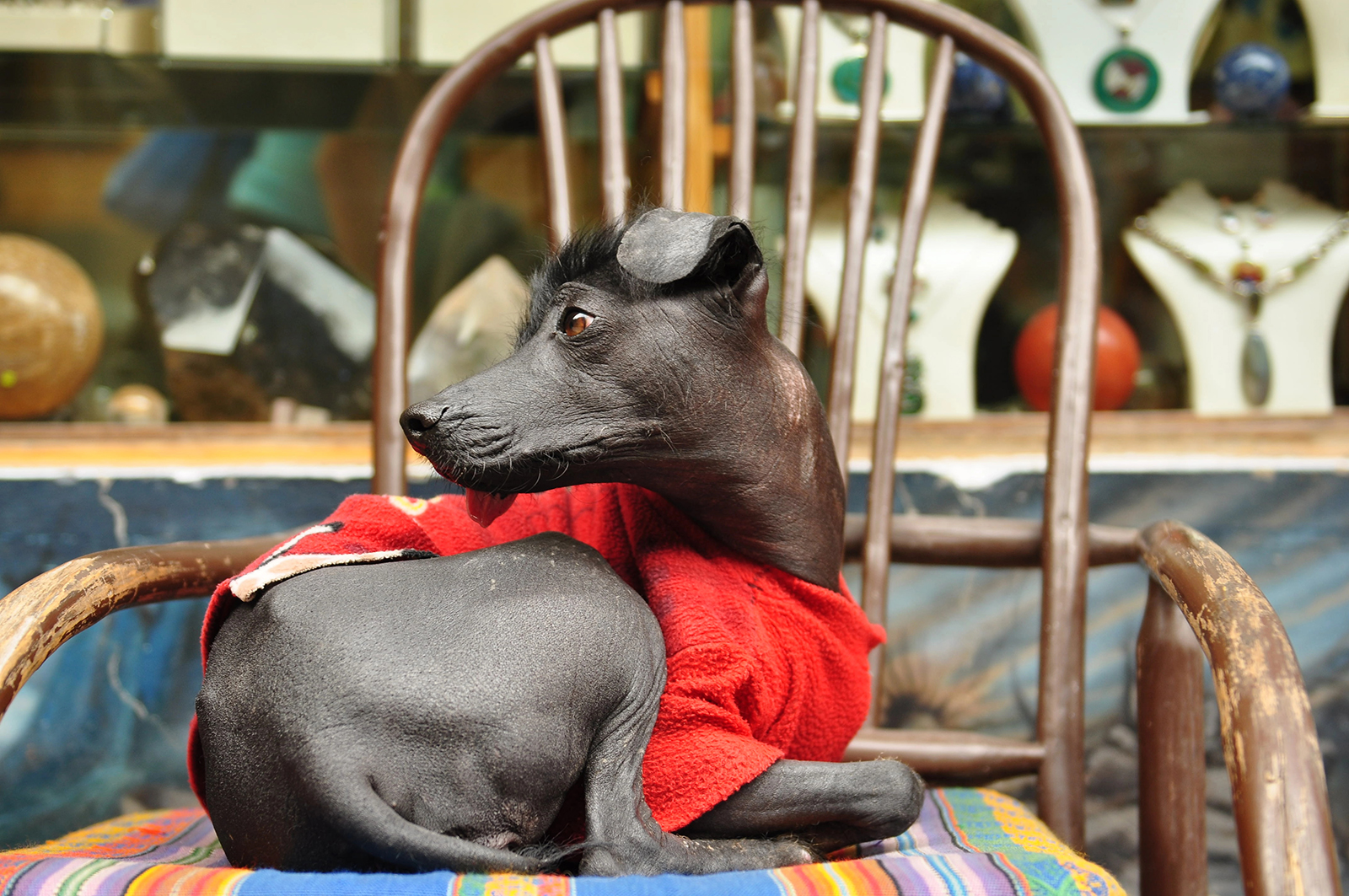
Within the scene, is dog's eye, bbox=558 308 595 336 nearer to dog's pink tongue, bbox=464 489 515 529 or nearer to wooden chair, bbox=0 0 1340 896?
dog's pink tongue, bbox=464 489 515 529

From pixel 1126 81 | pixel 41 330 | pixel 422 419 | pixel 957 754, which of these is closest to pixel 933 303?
pixel 1126 81

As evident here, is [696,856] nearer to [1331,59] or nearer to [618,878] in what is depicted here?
[618,878]

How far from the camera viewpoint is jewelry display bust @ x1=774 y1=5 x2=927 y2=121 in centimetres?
119

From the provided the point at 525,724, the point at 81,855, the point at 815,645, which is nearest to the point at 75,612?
the point at 81,855

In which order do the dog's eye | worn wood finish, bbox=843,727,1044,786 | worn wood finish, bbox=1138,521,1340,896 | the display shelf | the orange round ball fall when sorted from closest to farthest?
worn wood finish, bbox=1138,521,1340,896, the dog's eye, worn wood finish, bbox=843,727,1044,786, the display shelf, the orange round ball

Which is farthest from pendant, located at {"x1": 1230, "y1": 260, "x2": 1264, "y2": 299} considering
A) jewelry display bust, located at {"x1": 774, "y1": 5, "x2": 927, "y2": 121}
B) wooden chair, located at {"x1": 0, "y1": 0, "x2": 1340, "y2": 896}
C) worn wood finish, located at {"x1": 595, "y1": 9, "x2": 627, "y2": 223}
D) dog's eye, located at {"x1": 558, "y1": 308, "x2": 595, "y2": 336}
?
dog's eye, located at {"x1": 558, "y1": 308, "x2": 595, "y2": 336}

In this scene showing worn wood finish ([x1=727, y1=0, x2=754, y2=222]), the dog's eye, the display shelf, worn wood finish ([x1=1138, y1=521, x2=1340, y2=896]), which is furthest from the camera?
the display shelf

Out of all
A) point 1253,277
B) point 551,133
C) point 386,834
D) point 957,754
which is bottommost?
point 957,754

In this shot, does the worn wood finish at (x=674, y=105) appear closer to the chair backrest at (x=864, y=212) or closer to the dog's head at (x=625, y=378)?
the chair backrest at (x=864, y=212)

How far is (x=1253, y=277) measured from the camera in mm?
1198

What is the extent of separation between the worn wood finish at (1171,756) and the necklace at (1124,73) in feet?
2.58

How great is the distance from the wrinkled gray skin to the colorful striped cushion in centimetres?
2

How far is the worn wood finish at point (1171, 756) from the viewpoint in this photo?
0.61 meters

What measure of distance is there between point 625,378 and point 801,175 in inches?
15.2
